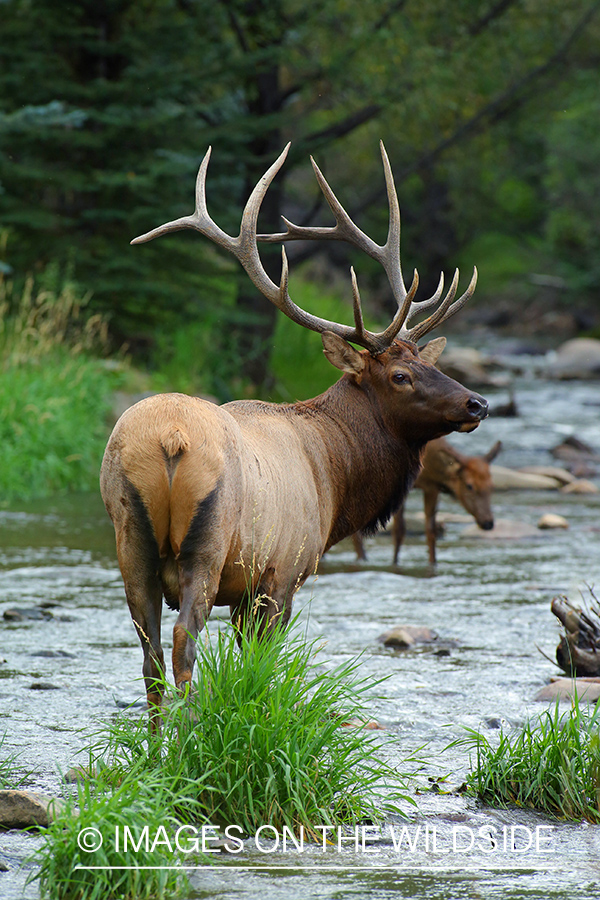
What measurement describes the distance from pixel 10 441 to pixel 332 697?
27.6ft

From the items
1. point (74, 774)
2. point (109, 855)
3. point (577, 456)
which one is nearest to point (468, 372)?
point (577, 456)

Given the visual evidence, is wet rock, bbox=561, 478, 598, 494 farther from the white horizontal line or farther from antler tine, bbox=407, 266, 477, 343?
the white horizontal line

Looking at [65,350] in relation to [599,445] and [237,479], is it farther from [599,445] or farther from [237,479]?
[237,479]

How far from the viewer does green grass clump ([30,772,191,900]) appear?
9.34ft

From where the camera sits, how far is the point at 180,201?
15.1 m

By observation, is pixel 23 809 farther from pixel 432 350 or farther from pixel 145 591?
pixel 432 350

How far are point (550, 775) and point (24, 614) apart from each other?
152 inches

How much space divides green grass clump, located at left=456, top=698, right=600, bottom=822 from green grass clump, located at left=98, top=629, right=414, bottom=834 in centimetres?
38

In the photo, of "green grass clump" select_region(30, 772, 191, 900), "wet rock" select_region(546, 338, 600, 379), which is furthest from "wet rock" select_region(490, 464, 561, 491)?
"wet rock" select_region(546, 338, 600, 379)

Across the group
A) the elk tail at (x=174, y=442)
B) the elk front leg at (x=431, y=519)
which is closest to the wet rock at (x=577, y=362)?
the elk front leg at (x=431, y=519)

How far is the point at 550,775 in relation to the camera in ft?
12.3

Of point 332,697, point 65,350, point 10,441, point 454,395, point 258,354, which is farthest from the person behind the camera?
point 258,354

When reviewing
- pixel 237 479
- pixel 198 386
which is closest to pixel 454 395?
pixel 237 479

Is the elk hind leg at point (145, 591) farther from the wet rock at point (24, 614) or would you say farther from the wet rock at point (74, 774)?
the wet rock at point (24, 614)
